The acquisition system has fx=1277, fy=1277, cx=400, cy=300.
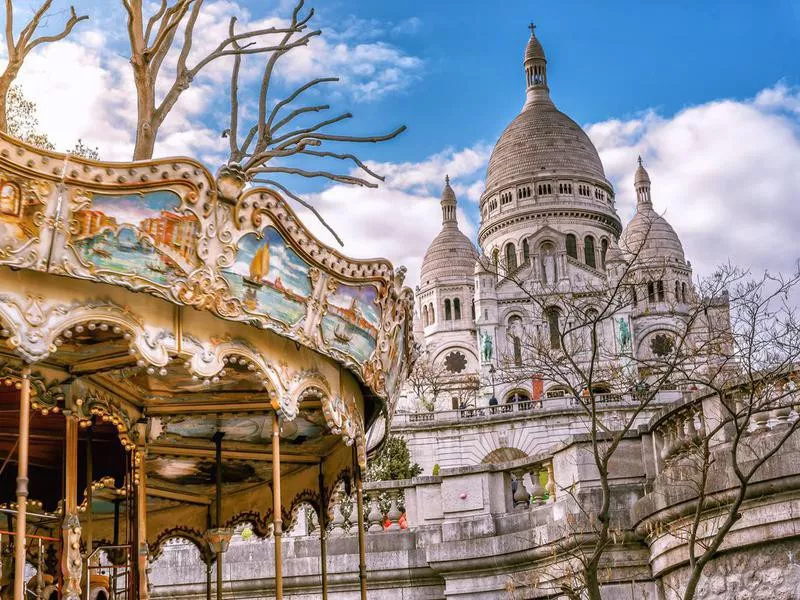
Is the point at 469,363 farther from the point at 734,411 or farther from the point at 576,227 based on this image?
the point at 734,411

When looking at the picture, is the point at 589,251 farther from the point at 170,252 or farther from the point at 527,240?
the point at 170,252

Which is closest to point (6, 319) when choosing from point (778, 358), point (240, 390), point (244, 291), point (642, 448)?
point (244, 291)

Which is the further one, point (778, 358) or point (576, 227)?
point (576, 227)

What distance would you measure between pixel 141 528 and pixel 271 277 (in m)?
Answer: 3.47

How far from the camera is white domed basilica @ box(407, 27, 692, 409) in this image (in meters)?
100

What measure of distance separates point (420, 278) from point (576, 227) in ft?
47.7

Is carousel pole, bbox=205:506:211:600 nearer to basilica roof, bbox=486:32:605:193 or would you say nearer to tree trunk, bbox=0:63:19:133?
tree trunk, bbox=0:63:19:133

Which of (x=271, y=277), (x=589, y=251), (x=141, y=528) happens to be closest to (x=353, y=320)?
(x=271, y=277)

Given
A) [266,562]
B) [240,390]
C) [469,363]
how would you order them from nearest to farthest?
[240,390] < [266,562] < [469,363]

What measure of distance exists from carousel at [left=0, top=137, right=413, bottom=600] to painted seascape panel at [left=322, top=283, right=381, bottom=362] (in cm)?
2

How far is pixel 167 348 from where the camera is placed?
1092cm

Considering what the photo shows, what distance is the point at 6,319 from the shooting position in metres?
10.1

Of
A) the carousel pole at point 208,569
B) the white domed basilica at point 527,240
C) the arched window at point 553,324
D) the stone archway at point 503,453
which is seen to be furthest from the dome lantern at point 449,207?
the carousel pole at point 208,569

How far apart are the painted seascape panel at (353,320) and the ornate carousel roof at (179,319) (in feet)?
0.06
